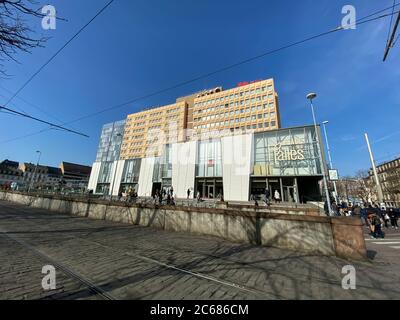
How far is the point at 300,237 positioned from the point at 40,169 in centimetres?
13361

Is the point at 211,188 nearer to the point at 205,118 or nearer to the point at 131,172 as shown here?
the point at 131,172

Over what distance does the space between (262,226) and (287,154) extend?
26.1 meters

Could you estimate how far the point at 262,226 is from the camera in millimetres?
7312

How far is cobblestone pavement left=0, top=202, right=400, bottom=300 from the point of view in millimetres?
3461

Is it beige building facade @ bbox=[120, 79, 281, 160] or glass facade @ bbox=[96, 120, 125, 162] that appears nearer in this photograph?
beige building facade @ bbox=[120, 79, 281, 160]

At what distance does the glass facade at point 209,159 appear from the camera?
33625 mm

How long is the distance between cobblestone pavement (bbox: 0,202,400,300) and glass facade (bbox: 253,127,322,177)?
24167mm

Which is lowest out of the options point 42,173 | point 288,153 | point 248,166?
point 248,166

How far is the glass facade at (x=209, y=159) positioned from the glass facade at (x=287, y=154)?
256 inches

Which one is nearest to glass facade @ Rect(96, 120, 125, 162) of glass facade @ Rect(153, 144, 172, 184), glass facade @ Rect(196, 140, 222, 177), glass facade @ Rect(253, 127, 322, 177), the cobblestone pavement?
glass facade @ Rect(153, 144, 172, 184)
